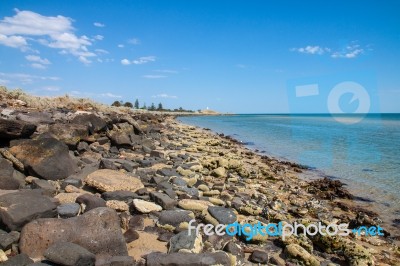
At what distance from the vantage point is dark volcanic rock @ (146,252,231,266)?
358 centimetres

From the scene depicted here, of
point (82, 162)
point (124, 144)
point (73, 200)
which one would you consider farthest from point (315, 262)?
point (124, 144)

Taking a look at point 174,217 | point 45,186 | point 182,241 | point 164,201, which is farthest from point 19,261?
point 164,201

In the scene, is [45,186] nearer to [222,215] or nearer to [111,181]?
[111,181]

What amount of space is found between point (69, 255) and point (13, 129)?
539 centimetres

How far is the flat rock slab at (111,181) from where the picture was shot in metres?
5.94

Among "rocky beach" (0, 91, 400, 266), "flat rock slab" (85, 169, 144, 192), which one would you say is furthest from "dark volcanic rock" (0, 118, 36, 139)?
"flat rock slab" (85, 169, 144, 192)

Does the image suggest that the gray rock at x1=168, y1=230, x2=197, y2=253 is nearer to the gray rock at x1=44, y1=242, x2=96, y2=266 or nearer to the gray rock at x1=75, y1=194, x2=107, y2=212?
Answer: the gray rock at x1=44, y1=242, x2=96, y2=266

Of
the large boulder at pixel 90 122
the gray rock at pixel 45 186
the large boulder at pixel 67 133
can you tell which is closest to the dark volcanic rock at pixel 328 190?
the gray rock at pixel 45 186

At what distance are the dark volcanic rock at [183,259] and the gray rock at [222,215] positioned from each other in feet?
4.89

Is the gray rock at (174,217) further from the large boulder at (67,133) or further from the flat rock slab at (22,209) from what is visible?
the large boulder at (67,133)

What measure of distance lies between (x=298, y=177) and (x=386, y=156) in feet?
27.7

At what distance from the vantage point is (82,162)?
827 cm

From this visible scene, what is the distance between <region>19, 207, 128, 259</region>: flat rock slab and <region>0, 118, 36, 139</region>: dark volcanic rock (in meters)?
4.51

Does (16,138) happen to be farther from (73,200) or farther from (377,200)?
(377,200)
